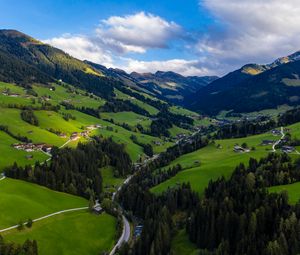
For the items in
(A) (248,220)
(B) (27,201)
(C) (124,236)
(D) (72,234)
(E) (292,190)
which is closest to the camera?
(A) (248,220)

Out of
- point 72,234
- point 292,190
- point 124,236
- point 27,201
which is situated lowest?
point 124,236

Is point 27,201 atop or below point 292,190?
below

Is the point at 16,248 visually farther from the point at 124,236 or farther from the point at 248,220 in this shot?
the point at 248,220

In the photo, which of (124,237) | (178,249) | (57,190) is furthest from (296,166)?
(57,190)

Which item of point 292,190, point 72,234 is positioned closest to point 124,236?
point 72,234

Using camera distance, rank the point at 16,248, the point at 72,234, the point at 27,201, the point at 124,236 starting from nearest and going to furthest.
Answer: the point at 16,248, the point at 72,234, the point at 124,236, the point at 27,201

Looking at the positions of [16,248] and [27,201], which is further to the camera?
[27,201]
